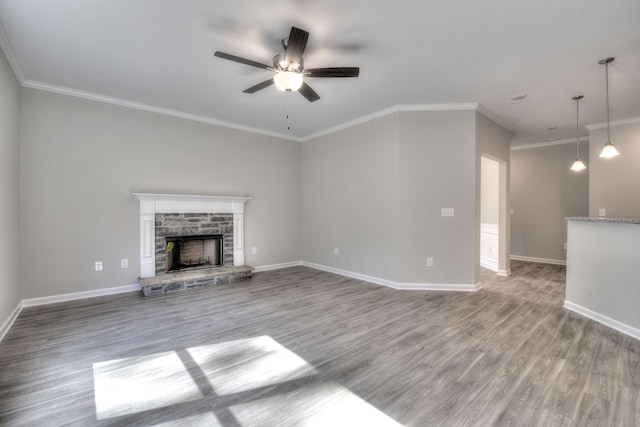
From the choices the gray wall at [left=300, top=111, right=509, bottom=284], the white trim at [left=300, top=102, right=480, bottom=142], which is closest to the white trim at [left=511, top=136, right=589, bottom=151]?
the gray wall at [left=300, top=111, right=509, bottom=284]

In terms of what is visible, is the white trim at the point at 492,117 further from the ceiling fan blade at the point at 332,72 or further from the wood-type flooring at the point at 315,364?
the wood-type flooring at the point at 315,364

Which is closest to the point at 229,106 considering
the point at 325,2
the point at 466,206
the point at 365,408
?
the point at 325,2

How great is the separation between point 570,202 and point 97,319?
28.2ft

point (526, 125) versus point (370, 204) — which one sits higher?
point (526, 125)

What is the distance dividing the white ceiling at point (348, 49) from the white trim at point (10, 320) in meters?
2.70

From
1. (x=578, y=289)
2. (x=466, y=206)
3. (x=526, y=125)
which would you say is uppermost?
(x=526, y=125)

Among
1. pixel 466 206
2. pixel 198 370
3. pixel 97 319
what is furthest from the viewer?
pixel 466 206

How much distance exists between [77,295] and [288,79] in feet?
13.1

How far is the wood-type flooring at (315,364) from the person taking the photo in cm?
171

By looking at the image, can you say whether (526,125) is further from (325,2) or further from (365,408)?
(365,408)

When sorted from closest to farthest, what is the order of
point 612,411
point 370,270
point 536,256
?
point 612,411 < point 370,270 < point 536,256

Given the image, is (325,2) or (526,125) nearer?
(325,2)

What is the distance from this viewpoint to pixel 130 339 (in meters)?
2.68

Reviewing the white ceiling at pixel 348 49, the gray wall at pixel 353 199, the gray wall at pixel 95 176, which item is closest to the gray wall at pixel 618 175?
the white ceiling at pixel 348 49
